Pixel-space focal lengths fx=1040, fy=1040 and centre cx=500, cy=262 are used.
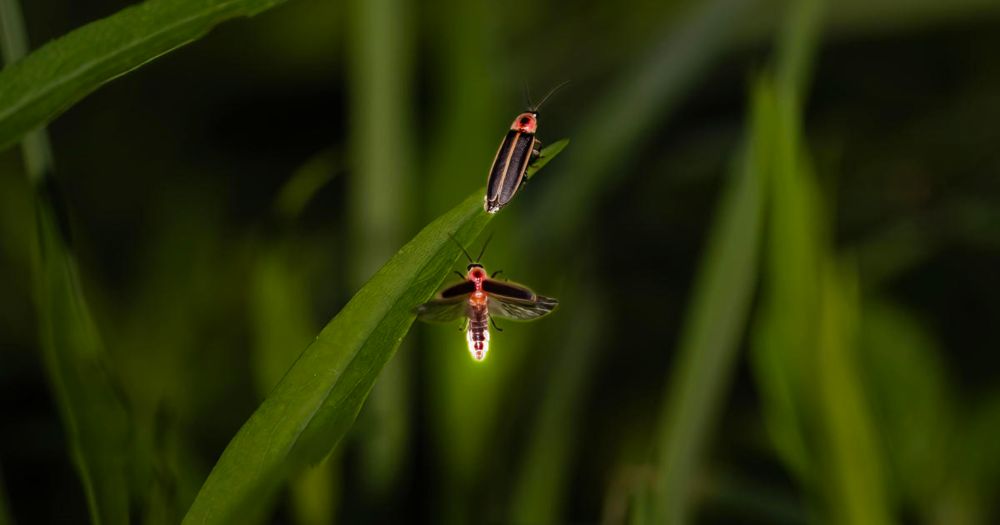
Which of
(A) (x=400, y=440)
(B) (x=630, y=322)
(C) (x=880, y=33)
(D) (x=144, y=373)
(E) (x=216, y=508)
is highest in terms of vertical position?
(C) (x=880, y=33)

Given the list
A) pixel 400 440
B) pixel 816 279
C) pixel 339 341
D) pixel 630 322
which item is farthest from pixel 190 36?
pixel 630 322

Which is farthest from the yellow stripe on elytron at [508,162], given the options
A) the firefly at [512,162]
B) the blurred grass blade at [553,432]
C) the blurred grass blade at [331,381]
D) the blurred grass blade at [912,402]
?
the blurred grass blade at [912,402]

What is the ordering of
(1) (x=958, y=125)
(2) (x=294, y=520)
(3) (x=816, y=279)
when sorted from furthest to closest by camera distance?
(1) (x=958, y=125)
(2) (x=294, y=520)
(3) (x=816, y=279)

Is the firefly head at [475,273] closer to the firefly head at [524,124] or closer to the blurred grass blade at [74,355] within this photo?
the firefly head at [524,124]

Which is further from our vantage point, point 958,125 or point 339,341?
point 958,125

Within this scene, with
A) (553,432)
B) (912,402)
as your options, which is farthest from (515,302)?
(912,402)

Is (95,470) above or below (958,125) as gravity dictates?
below

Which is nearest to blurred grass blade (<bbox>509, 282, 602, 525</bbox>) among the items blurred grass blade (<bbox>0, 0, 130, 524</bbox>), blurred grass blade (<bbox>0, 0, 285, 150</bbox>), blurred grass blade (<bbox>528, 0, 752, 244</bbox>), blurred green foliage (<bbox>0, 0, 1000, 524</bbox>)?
blurred green foliage (<bbox>0, 0, 1000, 524</bbox>)

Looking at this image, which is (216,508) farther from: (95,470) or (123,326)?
(123,326)
